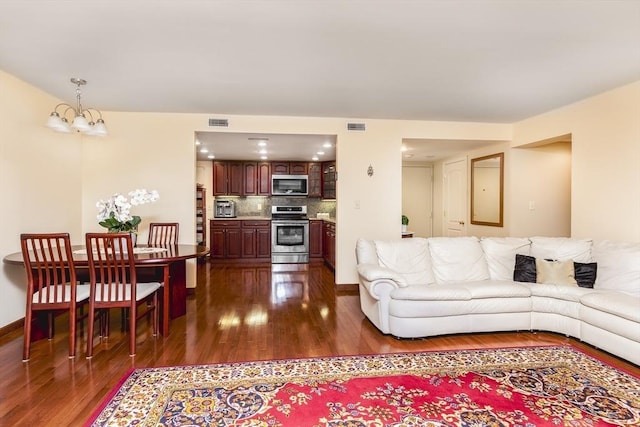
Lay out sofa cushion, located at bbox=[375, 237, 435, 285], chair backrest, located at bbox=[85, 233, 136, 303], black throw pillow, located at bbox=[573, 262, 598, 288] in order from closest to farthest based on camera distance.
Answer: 1. chair backrest, located at bbox=[85, 233, 136, 303]
2. black throw pillow, located at bbox=[573, 262, 598, 288]
3. sofa cushion, located at bbox=[375, 237, 435, 285]

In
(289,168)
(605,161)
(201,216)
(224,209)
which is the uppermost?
(289,168)

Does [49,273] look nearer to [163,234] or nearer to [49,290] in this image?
[49,290]

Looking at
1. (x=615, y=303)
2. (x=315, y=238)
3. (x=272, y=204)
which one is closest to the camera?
(x=615, y=303)

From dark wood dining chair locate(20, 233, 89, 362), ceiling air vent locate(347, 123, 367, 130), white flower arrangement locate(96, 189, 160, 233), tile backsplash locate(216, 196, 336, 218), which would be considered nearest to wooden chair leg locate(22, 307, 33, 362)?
dark wood dining chair locate(20, 233, 89, 362)

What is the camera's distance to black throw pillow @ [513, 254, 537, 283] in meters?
3.39

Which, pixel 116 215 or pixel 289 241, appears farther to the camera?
pixel 289 241

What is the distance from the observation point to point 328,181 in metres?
7.46

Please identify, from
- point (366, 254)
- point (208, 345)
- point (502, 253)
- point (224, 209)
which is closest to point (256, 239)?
point (224, 209)

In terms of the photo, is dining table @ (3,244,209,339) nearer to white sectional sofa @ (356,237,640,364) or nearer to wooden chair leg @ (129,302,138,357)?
A: wooden chair leg @ (129,302,138,357)

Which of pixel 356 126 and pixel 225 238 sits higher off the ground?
pixel 356 126

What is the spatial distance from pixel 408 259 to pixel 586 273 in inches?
63.7

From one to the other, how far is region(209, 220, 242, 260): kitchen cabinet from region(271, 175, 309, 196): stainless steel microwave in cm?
110

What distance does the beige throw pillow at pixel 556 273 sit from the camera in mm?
3256

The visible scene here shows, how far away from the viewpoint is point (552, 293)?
10.3ft
